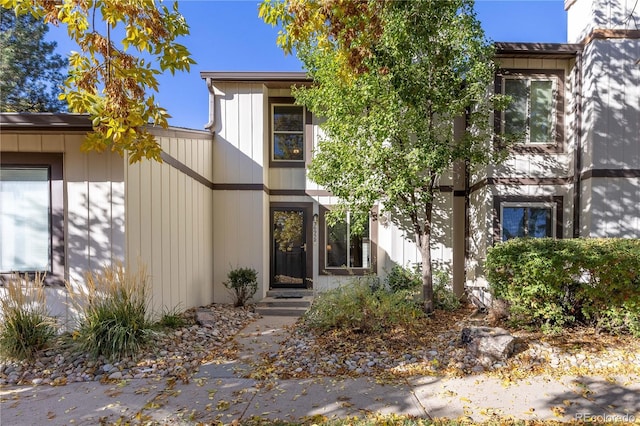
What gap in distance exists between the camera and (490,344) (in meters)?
4.20

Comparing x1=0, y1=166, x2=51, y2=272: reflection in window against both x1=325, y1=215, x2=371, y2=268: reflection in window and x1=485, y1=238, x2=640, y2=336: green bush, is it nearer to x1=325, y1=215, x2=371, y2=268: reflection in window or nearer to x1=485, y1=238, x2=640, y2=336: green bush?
x1=325, y1=215, x2=371, y2=268: reflection in window

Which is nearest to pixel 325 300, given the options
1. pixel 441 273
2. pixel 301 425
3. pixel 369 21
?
pixel 301 425

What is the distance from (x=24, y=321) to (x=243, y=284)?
3.84 m

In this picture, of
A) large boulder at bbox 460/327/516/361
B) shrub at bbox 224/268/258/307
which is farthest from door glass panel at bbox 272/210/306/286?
large boulder at bbox 460/327/516/361

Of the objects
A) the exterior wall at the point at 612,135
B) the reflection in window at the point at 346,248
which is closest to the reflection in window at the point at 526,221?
the exterior wall at the point at 612,135

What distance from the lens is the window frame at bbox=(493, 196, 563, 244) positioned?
7.32 m

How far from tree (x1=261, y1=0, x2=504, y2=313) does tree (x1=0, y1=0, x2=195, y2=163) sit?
1.99 m

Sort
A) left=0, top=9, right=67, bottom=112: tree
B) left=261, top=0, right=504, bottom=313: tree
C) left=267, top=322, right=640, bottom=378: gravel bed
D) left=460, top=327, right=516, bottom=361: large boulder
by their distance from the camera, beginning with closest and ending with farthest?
left=267, top=322, right=640, bottom=378: gravel bed < left=460, top=327, right=516, bottom=361: large boulder < left=261, top=0, right=504, bottom=313: tree < left=0, top=9, right=67, bottom=112: tree

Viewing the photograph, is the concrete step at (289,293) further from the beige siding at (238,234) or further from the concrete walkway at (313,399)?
the concrete walkway at (313,399)

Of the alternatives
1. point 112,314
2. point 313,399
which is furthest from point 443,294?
point 112,314

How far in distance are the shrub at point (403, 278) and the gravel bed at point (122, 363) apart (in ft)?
12.7

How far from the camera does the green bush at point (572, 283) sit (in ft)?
15.1

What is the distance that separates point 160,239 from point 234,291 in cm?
258

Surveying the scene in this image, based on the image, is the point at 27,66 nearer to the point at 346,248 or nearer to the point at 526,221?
the point at 346,248
